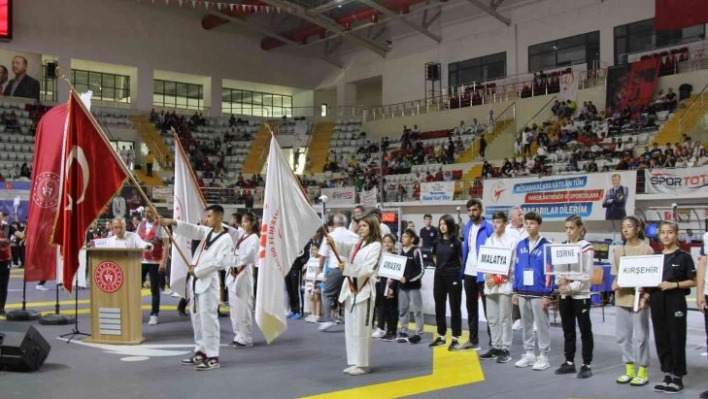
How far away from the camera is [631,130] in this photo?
963 inches

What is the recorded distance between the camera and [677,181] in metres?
18.2

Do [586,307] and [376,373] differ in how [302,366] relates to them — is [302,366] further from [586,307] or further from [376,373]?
[586,307]

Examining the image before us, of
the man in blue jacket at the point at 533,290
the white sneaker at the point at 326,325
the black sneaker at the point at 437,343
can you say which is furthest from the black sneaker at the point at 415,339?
the man in blue jacket at the point at 533,290

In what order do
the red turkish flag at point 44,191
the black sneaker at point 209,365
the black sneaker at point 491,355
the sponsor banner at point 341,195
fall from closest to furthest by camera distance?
the black sneaker at point 209,365 → the black sneaker at point 491,355 → the red turkish flag at point 44,191 → the sponsor banner at point 341,195

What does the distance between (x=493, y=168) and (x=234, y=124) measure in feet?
63.4

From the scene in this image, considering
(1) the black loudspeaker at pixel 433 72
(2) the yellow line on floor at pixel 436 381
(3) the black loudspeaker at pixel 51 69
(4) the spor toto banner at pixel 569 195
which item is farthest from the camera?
(1) the black loudspeaker at pixel 433 72

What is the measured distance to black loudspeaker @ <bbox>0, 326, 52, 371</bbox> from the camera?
6867 mm

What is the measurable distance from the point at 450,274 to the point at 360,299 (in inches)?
73.1

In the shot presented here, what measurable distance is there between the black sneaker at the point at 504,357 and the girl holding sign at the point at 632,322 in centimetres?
136

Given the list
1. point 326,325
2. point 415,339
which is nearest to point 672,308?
point 415,339

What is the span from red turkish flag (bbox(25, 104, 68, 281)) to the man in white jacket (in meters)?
2.68

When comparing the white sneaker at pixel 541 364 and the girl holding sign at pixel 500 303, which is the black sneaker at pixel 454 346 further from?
the white sneaker at pixel 541 364

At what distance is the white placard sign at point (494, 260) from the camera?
7.81 m

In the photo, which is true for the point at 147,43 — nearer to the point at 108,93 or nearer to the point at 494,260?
the point at 108,93
